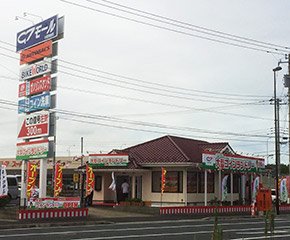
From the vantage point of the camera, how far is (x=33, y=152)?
25.6 m

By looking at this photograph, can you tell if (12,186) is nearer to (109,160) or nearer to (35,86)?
(109,160)

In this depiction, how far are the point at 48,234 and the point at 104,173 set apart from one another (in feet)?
58.8

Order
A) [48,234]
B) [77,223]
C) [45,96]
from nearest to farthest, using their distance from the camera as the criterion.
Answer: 1. [48,234]
2. [77,223]
3. [45,96]

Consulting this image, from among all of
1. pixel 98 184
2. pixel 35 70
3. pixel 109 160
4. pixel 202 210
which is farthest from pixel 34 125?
pixel 202 210

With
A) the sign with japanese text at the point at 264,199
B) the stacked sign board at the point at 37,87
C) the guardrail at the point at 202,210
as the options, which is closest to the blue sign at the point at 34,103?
the stacked sign board at the point at 37,87

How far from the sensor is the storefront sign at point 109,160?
30.5 m

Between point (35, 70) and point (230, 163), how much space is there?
47.4 feet

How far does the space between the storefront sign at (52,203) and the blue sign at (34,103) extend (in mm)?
5491

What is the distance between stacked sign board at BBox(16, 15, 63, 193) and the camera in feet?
81.9

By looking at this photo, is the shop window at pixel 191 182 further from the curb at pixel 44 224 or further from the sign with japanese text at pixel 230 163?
the curb at pixel 44 224

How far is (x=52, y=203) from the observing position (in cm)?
2211

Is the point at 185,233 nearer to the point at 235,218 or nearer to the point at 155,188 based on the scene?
the point at 235,218

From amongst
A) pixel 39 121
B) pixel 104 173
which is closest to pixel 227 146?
pixel 104 173

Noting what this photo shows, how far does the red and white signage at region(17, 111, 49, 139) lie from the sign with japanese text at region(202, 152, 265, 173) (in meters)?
10.1
